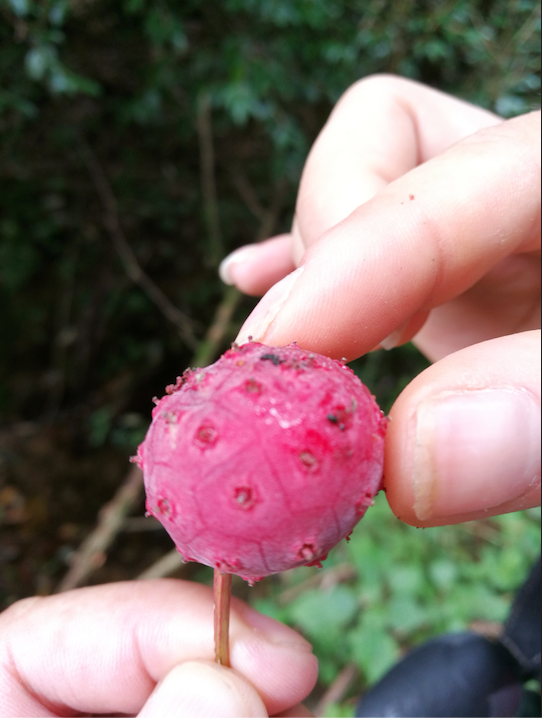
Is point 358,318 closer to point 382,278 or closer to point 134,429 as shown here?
point 382,278

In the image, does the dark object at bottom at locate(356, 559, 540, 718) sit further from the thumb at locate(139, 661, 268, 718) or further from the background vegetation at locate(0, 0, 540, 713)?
the thumb at locate(139, 661, 268, 718)

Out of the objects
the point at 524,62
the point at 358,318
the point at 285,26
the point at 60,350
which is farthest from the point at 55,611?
the point at 524,62

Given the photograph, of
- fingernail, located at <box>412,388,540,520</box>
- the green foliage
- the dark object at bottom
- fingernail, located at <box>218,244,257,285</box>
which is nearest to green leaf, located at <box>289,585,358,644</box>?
the green foliage

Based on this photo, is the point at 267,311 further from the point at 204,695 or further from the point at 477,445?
the point at 204,695

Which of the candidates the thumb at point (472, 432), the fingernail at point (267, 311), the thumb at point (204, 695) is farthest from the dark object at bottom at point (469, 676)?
the fingernail at point (267, 311)

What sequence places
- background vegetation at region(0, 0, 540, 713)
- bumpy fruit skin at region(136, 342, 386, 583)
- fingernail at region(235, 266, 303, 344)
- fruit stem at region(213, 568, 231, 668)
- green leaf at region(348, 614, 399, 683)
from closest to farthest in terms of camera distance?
bumpy fruit skin at region(136, 342, 386, 583) → fruit stem at region(213, 568, 231, 668) → fingernail at region(235, 266, 303, 344) → green leaf at region(348, 614, 399, 683) → background vegetation at region(0, 0, 540, 713)

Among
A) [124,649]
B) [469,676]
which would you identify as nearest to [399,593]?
[469,676]
